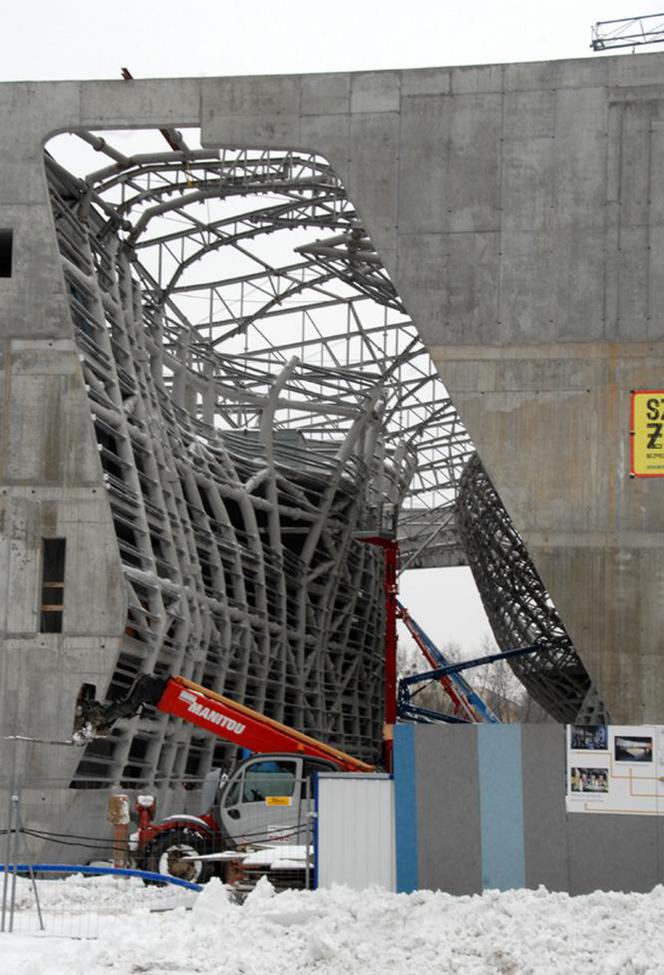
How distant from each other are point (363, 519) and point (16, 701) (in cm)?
2086

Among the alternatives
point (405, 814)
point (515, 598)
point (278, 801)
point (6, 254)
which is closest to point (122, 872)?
point (278, 801)

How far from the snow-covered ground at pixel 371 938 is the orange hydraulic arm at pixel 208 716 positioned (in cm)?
770

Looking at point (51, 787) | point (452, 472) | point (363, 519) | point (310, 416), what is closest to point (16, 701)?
point (51, 787)

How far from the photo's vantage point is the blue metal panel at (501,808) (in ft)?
56.9

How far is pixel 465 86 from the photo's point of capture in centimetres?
2872

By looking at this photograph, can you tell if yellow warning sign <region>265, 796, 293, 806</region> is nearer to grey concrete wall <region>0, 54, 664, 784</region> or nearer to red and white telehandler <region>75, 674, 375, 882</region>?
red and white telehandler <region>75, 674, 375, 882</region>

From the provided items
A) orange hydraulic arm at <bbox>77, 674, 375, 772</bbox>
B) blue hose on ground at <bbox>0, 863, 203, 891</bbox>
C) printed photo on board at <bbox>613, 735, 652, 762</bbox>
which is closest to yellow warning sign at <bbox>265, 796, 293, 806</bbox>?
orange hydraulic arm at <bbox>77, 674, 375, 772</bbox>

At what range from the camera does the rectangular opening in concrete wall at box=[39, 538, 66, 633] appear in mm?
28094

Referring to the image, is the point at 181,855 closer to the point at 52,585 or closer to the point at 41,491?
the point at 52,585

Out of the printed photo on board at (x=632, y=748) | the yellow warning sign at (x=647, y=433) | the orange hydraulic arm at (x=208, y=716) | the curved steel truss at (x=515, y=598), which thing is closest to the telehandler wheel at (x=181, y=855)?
the orange hydraulic arm at (x=208, y=716)

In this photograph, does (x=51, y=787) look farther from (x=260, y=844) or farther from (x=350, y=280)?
(x=350, y=280)

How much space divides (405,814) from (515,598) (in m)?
37.5

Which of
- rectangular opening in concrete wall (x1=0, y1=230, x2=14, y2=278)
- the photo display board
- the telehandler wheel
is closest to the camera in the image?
the photo display board

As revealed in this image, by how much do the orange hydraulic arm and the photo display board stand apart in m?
7.25
